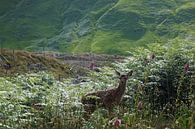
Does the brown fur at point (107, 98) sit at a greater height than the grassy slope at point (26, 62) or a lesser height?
greater

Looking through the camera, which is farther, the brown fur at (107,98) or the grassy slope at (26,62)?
the grassy slope at (26,62)

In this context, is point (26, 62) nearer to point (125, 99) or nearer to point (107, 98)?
point (125, 99)

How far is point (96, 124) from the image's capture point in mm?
9648

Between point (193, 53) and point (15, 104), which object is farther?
point (193, 53)

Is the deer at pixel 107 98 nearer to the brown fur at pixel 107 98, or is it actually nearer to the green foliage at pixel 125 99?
the brown fur at pixel 107 98

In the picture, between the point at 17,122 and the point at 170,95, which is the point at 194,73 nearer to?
the point at 170,95

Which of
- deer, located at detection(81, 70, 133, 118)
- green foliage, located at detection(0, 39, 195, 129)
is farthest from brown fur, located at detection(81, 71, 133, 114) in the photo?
green foliage, located at detection(0, 39, 195, 129)

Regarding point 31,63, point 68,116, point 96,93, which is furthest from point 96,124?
point 31,63

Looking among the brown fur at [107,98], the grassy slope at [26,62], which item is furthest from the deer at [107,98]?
the grassy slope at [26,62]

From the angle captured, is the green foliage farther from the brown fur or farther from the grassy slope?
the grassy slope

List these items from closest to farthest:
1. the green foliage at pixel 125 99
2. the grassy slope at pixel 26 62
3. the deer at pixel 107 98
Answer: the green foliage at pixel 125 99
the deer at pixel 107 98
the grassy slope at pixel 26 62

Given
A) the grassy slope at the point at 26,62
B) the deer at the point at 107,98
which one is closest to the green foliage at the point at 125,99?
the deer at the point at 107,98

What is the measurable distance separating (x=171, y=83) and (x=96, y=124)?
473 centimetres

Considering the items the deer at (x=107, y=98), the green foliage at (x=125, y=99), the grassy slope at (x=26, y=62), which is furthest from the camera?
the grassy slope at (x=26, y=62)
